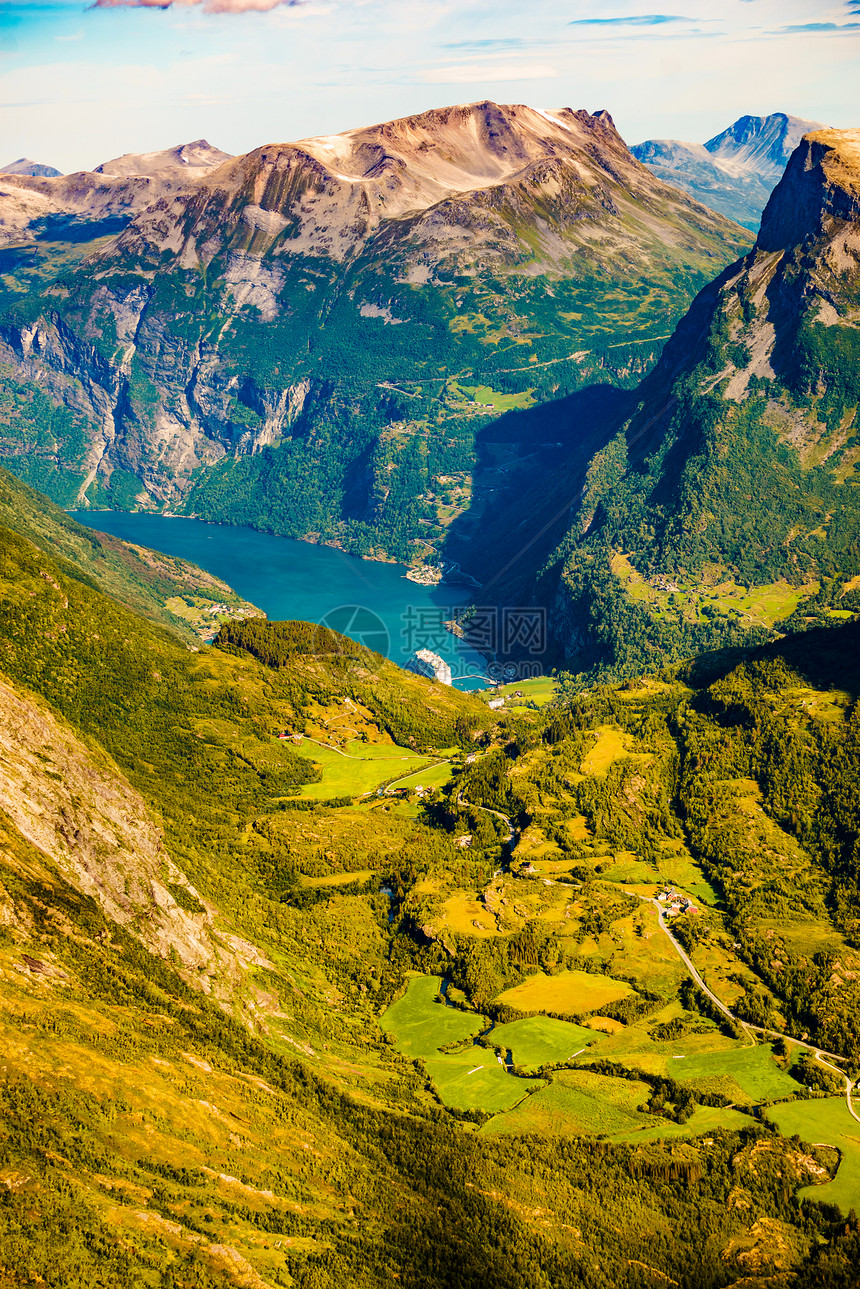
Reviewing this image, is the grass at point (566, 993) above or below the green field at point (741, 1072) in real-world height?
below

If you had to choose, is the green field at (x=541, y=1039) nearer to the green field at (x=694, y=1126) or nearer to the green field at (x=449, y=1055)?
A: the green field at (x=449, y=1055)

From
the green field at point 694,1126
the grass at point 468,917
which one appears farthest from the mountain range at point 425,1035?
the grass at point 468,917

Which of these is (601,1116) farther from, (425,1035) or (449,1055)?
(425,1035)

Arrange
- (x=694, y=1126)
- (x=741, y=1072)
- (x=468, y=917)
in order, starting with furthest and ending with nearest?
(x=468, y=917) → (x=741, y=1072) → (x=694, y=1126)

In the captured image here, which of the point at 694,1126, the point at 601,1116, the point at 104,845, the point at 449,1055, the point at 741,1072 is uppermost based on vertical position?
the point at 104,845

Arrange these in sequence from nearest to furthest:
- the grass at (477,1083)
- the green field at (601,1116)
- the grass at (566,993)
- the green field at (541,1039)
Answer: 1. the green field at (601,1116)
2. the grass at (477,1083)
3. the green field at (541,1039)
4. the grass at (566,993)

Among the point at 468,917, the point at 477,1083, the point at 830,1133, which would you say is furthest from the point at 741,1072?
the point at 468,917
